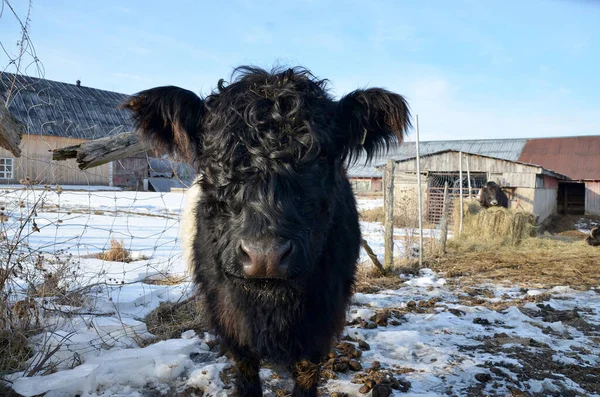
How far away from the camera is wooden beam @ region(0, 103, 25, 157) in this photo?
295 centimetres

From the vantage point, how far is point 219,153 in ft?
7.64

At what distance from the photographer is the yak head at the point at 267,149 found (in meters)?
2.04

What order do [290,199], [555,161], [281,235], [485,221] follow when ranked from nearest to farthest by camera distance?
[281,235], [290,199], [485,221], [555,161]

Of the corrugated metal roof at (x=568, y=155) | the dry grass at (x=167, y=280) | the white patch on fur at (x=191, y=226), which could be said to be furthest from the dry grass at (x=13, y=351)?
the corrugated metal roof at (x=568, y=155)

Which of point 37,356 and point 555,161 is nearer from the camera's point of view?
point 37,356

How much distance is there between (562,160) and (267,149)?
32493 millimetres

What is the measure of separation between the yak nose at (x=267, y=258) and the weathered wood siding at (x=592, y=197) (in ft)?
96.0

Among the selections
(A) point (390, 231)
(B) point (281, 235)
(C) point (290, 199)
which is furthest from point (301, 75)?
(A) point (390, 231)

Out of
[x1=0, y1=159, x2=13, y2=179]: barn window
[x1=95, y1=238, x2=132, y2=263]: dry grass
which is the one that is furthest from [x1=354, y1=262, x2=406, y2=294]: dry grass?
[x1=0, y1=159, x2=13, y2=179]: barn window

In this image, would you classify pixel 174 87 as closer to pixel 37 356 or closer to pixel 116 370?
pixel 116 370

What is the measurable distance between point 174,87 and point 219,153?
2.01 feet

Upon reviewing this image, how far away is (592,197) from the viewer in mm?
25578

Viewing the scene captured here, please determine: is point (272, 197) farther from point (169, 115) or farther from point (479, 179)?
point (479, 179)

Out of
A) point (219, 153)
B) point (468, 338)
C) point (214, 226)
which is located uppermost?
point (219, 153)
